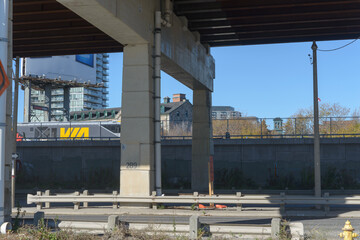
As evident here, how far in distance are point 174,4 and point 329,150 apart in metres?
16.7

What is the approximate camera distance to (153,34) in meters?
19.1

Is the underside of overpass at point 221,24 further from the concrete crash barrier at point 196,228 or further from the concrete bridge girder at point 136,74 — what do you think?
the concrete crash barrier at point 196,228

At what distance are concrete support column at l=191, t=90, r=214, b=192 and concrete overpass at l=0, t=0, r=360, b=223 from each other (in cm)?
7

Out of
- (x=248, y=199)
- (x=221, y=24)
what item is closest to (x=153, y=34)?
(x=221, y=24)

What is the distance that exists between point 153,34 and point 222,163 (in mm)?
16950

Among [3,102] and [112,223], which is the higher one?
[3,102]

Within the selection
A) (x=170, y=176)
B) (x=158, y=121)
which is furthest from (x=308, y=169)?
(x=158, y=121)

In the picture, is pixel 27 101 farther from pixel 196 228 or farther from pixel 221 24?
pixel 196 228

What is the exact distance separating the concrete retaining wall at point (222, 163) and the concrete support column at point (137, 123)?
15.3 m

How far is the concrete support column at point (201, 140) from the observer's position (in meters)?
29.8

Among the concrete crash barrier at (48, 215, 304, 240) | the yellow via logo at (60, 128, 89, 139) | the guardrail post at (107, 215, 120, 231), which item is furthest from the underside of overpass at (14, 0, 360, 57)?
the yellow via logo at (60, 128, 89, 139)

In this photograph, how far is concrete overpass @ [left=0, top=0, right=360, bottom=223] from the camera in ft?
59.2

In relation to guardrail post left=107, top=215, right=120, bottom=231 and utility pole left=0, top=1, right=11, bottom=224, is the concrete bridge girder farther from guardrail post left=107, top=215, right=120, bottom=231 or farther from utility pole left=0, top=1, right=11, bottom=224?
guardrail post left=107, top=215, right=120, bottom=231

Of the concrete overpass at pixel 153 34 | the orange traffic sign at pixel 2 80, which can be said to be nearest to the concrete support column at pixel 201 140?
the concrete overpass at pixel 153 34
